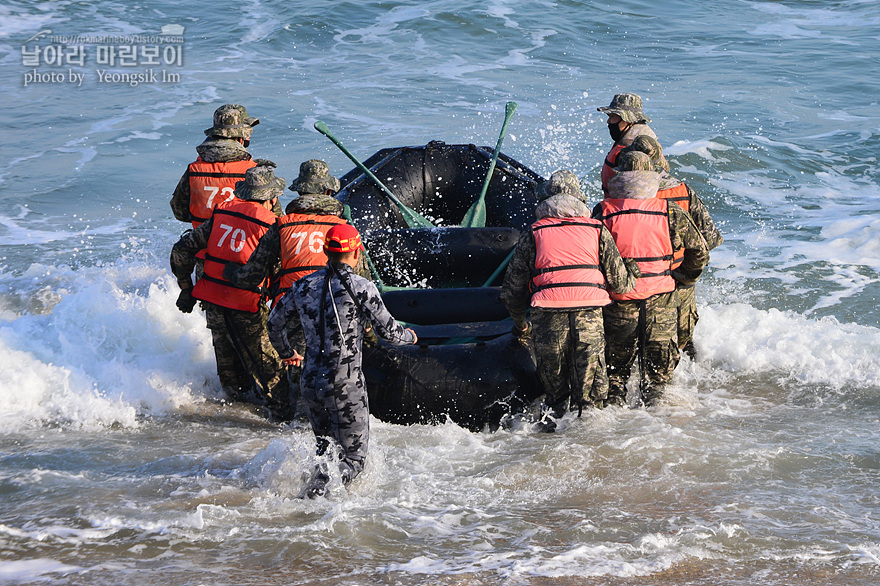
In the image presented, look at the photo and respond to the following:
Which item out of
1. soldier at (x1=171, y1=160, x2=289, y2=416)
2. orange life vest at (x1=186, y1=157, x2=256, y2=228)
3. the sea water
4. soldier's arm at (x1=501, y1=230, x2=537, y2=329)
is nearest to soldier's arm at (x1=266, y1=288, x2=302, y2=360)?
the sea water

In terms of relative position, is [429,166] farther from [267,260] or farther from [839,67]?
[839,67]

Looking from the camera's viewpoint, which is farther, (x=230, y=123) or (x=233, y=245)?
(x=230, y=123)

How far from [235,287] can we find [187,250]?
0.52 metres

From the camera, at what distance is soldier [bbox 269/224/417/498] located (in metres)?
4.41

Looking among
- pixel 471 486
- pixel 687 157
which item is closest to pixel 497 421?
pixel 471 486

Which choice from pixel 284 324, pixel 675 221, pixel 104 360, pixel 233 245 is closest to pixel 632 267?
pixel 675 221

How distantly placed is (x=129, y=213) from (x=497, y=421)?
8052mm

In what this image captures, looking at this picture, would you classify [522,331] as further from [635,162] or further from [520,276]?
[635,162]

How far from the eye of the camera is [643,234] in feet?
18.2

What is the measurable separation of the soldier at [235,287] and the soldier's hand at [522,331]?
151cm

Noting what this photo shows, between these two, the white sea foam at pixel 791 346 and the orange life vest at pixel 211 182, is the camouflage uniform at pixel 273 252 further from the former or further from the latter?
the white sea foam at pixel 791 346

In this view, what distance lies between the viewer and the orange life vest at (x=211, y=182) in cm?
657

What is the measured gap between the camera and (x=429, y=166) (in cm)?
851

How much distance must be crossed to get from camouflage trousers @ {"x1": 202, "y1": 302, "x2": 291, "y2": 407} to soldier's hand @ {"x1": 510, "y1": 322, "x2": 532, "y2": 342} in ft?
4.91
